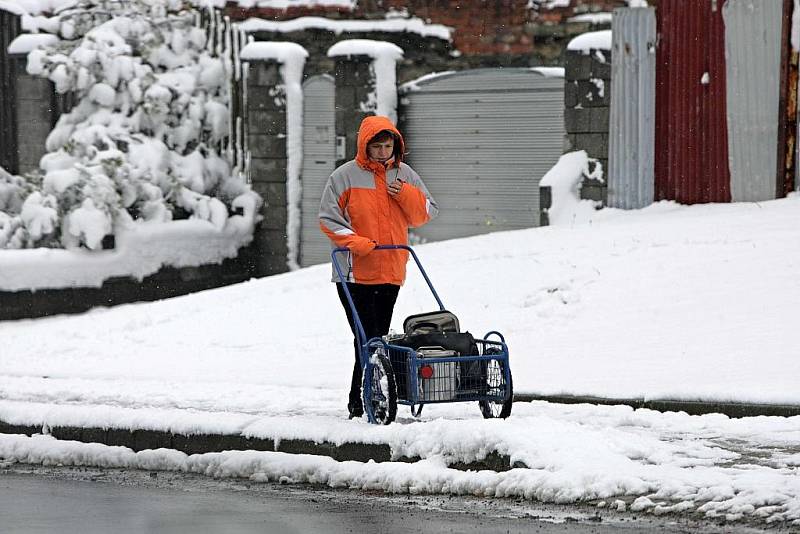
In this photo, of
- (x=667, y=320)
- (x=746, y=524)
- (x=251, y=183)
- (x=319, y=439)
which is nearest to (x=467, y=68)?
(x=251, y=183)

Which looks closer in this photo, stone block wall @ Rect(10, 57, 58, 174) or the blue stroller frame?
the blue stroller frame

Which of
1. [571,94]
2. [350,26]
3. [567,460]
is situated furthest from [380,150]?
[350,26]

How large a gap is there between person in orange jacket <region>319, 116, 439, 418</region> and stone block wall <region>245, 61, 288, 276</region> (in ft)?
34.4

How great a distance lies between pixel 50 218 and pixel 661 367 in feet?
28.9

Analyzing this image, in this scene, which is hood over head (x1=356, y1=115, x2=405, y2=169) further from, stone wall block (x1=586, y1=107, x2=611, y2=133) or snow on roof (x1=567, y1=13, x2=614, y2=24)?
snow on roof (x1=567, y1=13, x2=614, y2=24)

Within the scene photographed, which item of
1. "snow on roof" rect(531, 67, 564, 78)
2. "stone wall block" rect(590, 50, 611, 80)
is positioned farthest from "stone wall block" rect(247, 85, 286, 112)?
"stone wall block" rect(590, 50, 611, 80)

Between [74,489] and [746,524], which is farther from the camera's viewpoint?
[74,489]

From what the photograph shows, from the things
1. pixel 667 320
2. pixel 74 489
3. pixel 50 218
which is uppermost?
pixel 50 218

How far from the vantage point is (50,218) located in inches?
672

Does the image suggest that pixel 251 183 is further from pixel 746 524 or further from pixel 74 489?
pixel 746 524

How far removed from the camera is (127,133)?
19594 millimetres

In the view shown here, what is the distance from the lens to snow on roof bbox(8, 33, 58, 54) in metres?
→ 21.0

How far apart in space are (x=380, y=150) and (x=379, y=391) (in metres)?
1.48

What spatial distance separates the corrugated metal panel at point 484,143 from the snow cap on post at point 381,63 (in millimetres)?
338
